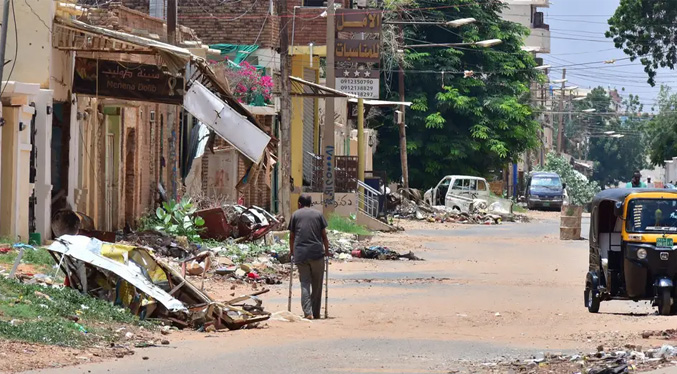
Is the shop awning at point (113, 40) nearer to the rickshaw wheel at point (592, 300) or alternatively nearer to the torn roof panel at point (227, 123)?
the torn roof panel at point (227, 123)

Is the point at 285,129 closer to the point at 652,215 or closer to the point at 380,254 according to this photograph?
the point at 380,254

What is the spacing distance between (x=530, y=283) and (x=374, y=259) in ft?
19.8

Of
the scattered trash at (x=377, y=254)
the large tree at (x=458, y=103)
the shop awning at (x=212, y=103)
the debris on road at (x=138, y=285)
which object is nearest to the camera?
the debris on road at (x=138, y=285)

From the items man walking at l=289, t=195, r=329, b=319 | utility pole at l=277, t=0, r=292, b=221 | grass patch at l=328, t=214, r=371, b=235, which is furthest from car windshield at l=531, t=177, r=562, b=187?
man walking at l=289, t=195, r=329, b=319

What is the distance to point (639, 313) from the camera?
17297 millimetres

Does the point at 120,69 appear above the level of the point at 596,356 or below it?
above

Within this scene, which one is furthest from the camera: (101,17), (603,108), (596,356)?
(603,108)

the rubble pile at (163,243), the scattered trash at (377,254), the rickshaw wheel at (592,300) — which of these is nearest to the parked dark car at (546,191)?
the scattered trash at (377,254)

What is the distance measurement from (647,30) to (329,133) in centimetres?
2599

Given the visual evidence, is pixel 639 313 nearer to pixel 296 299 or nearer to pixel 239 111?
pixel 296 299

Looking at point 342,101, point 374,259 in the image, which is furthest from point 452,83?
point 374,259

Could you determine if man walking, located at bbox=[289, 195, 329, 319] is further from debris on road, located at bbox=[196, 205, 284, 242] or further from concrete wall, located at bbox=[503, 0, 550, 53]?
concrete wall, located at bbox=[503, 0, 550, 53]

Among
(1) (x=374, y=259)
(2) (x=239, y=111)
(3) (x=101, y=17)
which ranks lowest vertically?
(1) (x=374, y=259)

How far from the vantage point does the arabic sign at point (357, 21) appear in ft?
115
